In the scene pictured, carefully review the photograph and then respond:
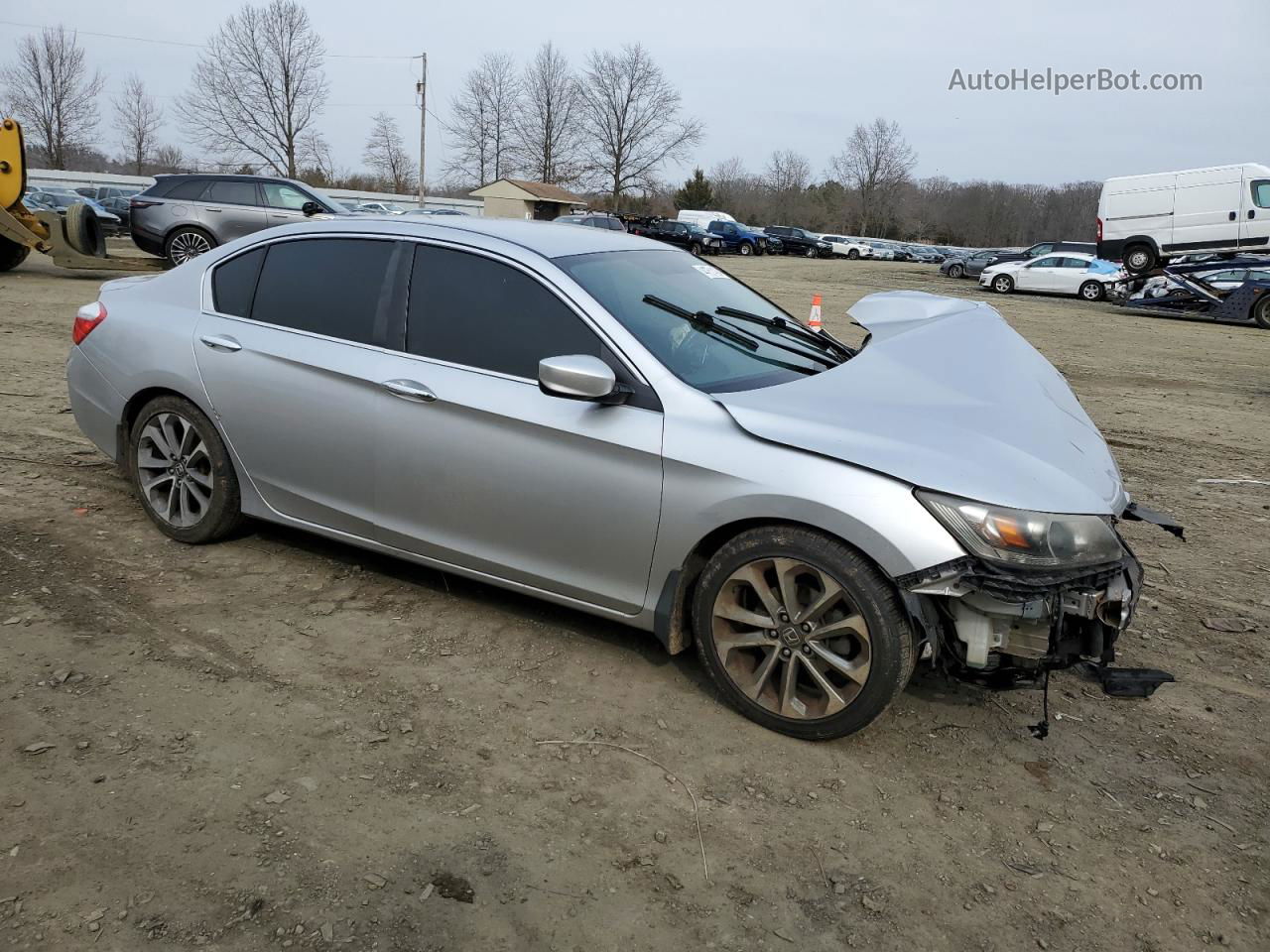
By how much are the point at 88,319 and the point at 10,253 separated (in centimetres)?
1503

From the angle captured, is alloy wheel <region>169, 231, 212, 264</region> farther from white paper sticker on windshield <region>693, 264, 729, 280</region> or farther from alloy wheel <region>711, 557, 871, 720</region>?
alloy wheel <region>711, 557, 871, 720</region>

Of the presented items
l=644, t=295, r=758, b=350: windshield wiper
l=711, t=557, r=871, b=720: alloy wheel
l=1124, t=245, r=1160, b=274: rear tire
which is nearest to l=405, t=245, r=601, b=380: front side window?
l=644, t=295, r=758, b=350: windshield wiper

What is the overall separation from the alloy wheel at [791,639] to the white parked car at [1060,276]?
27797 millimetres

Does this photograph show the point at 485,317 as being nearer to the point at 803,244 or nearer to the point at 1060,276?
the point at 1060,276

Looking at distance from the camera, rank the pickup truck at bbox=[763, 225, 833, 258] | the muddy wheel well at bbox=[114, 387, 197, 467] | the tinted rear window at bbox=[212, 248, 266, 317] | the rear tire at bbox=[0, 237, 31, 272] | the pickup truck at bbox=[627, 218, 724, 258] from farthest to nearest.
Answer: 1. the pickup truck at bbox=[763, 225, 833, 258]
2. the pickup truck at bbox=[627, 218, 724, 258]
3. the rear tire at bbox=[0, 237, 31, 272]
4. the muddy wheel well at bbox=[114, 387, 197, 467]
5. the tinted rear window at bbox=[212, 248, 266, 317]

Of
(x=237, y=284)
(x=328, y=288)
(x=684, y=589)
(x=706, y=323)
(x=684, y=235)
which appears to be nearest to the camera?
(x=684, y=589)

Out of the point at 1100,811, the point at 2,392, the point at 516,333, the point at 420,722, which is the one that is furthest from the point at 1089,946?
the point at 2,392

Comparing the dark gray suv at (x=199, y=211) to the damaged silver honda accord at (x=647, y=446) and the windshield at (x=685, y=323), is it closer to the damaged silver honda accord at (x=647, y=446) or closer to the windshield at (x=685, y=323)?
the damaged silver honda accord at (x=647, y=446)

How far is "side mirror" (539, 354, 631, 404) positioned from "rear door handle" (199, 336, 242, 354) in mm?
1693

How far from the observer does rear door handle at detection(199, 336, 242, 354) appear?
4301 millimetres

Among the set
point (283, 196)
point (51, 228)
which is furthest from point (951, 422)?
point (51, 228)

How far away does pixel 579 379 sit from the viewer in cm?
332

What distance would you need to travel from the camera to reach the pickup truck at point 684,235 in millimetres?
46438

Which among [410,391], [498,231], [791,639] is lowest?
[791,639]
